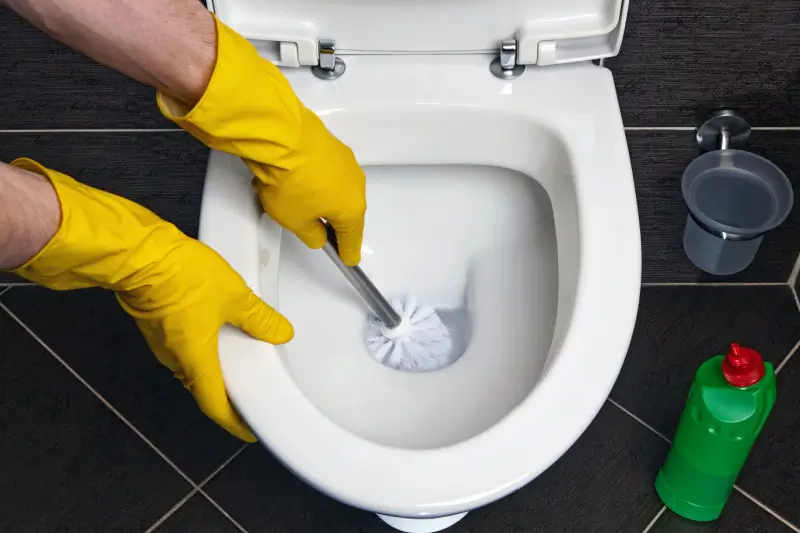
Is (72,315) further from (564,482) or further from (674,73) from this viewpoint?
(674,73)

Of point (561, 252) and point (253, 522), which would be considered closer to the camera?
point (561, 252)

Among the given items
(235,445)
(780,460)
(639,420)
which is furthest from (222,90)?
(780,460)

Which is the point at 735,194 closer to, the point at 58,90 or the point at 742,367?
the point at 742,367

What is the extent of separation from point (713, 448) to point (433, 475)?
431mm

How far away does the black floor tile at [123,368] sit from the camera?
3.66 feet

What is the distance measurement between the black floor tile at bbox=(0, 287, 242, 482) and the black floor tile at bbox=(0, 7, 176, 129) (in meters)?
0.31

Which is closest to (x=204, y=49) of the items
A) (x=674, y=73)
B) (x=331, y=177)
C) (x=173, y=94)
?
(x=173, y=94)

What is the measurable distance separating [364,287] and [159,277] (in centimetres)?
24

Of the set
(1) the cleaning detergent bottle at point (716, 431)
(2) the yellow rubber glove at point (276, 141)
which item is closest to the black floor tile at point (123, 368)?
(2) the yellow rubber glove at point (276, 141)

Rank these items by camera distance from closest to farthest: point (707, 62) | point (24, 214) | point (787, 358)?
1. point (24, 214)
2. point (707, 62)
3. point (787, 358)

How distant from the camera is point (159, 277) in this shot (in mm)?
675

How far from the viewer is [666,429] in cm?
110

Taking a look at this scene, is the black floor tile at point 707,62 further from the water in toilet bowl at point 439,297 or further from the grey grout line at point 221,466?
the grey grout line at point 221,466

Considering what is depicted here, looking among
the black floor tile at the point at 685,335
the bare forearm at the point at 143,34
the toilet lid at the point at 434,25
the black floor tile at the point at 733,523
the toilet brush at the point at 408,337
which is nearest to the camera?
the bare forearm at the point at 143,34
